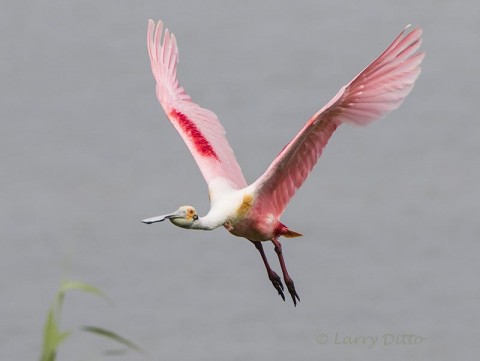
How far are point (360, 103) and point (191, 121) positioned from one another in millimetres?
1278

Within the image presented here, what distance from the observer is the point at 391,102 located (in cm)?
516

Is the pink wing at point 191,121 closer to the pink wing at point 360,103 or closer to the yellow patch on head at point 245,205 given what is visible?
the yellow patch on head at point 245,205

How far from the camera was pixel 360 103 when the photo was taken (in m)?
5.19

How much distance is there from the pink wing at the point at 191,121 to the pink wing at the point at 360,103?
15.7 inches

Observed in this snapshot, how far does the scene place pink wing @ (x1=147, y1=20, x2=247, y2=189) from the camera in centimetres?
595

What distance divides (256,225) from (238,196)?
0.15m

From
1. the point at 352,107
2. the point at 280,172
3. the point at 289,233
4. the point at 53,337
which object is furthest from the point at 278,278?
the point at 53,337

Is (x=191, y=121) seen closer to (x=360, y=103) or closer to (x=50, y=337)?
(x=360, y=103)

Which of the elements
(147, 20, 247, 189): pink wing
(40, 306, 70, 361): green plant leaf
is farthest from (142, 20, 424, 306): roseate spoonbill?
(40, 306, 70, 361): green plant leaf

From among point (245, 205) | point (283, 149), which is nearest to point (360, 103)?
point (283, 149)

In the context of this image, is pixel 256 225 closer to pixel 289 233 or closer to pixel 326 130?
pixel 289 233

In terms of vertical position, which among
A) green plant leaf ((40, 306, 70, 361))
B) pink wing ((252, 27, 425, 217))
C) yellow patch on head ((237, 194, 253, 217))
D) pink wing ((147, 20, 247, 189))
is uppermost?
pink wing ((147, 20, 247, 189))

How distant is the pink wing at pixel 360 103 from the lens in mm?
5039

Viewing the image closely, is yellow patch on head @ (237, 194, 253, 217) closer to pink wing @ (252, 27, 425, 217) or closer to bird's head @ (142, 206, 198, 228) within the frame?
pink wing @ (252, 27, 425, 217)
